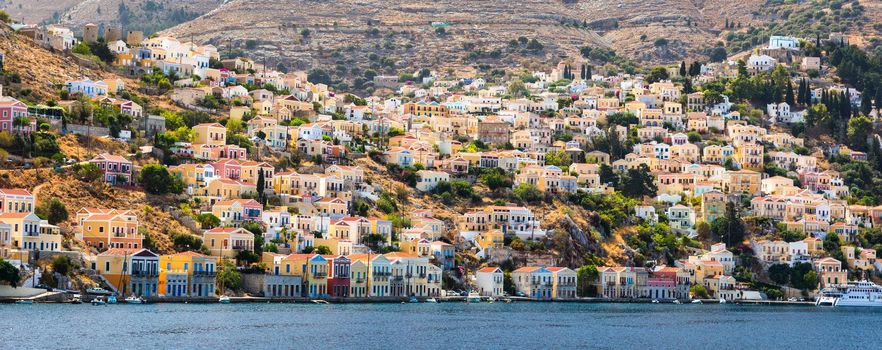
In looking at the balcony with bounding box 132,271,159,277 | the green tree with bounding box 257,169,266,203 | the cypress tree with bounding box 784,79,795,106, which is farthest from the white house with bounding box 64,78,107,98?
the cypress tree with bounding box 784,79,795,106

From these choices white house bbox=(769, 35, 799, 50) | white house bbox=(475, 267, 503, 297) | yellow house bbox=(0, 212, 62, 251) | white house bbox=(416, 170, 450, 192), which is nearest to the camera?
yellow house bbox=(0, 212, 62, 251)

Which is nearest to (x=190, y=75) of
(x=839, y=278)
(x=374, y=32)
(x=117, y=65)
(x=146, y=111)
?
(x=117, y=65)

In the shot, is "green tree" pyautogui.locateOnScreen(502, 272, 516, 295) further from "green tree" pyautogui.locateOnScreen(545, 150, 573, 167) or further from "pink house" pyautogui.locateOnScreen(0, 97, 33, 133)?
"pink house" pyautogui.locateOnScreen(0, 97, 33, 133)

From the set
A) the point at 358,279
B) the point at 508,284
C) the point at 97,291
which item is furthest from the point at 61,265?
the point at 508,284

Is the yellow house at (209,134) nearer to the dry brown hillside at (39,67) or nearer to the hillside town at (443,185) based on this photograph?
the hillside town at (443,185)

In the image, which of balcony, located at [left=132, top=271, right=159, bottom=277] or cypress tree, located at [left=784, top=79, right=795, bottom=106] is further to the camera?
cypress tree, located at [left=784, top=79, right=795, bottom=106]

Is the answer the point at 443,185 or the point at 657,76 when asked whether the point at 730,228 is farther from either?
the point at 657,76
